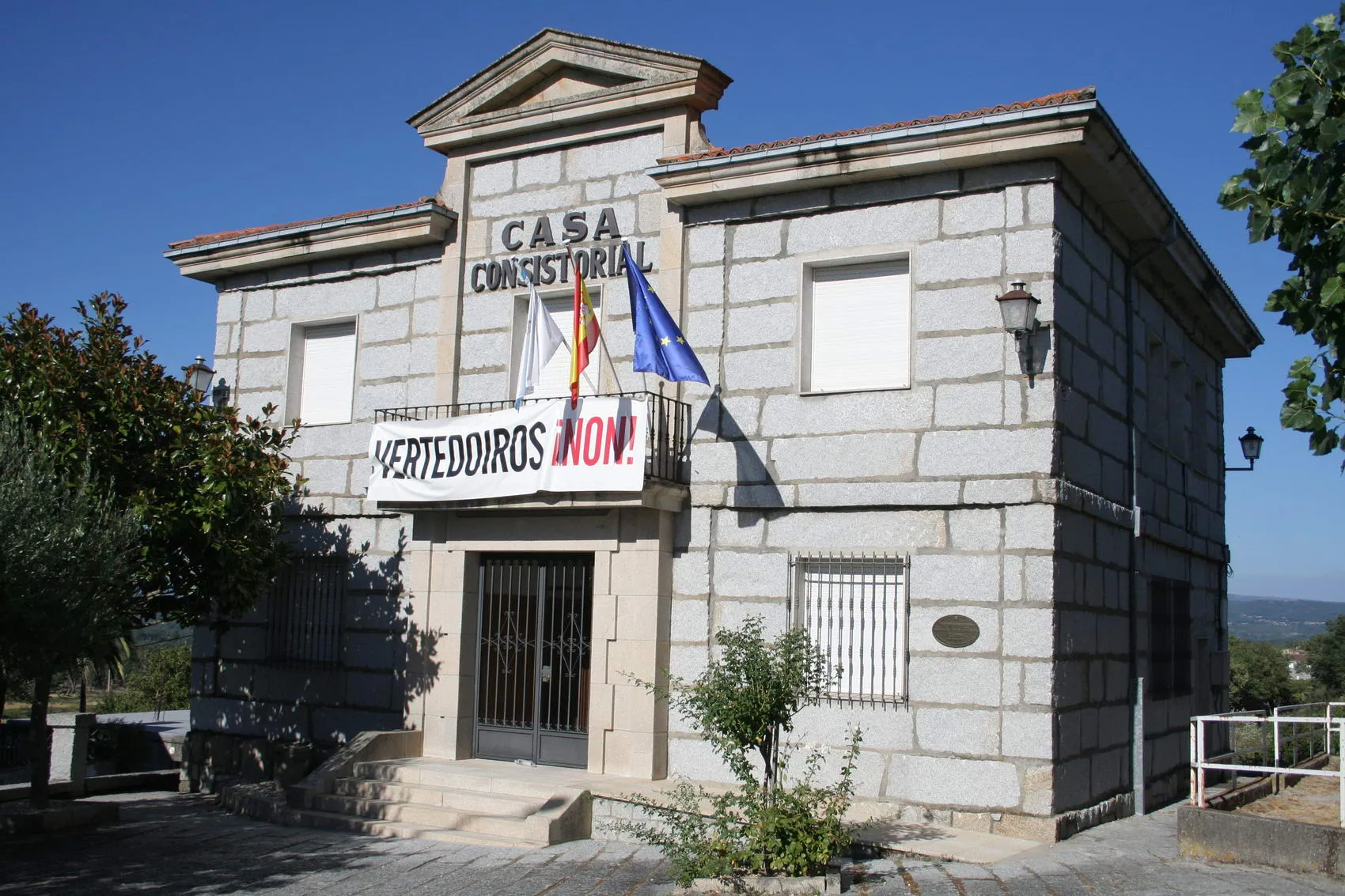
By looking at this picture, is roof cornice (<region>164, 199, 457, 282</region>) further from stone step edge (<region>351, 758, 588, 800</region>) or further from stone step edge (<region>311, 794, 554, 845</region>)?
stone step edge (<region>311, 794, 554, 845</region>)

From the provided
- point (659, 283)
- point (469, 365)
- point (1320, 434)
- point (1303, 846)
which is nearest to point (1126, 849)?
point (1303, 846)

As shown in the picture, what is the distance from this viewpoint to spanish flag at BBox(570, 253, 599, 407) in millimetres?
11633

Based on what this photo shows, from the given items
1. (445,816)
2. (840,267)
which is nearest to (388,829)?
(445,816)

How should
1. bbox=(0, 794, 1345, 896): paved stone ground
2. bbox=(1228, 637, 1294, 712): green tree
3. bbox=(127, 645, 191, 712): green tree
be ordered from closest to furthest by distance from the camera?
1. bbox=(0, 794, 1345, 896): paved stone ground
2. bbox=(127, 645, 191, 712): green tree
3. bbox=(1228, 637, 1294, 712): green tree

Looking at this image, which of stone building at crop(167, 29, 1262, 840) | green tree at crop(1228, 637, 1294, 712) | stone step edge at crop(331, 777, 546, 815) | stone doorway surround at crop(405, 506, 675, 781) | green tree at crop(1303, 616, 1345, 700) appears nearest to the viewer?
stone building at crop(167, 29, 1262, 840)

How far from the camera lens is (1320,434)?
5805 mm

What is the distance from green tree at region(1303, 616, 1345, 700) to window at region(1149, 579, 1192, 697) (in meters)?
27.6

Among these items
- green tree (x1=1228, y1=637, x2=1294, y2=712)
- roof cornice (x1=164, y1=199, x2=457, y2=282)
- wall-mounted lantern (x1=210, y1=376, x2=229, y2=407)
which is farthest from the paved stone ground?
green tree (x1=1228, y1=637, x2=1294, y2=712)

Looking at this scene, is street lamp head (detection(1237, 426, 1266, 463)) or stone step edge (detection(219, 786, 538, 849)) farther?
street lamp head (detection(1237, 426, 1266, 463))

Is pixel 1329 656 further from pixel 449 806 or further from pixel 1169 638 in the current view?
pixel 449 806

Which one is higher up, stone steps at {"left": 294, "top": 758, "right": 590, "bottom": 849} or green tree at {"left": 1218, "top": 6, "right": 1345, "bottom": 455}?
green tree at {"left": 1218, "top": 6, "right": 1345, "bottom": 455}

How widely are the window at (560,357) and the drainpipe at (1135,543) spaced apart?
5.36m

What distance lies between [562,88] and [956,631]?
7.08 meters

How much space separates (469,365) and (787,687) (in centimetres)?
609
